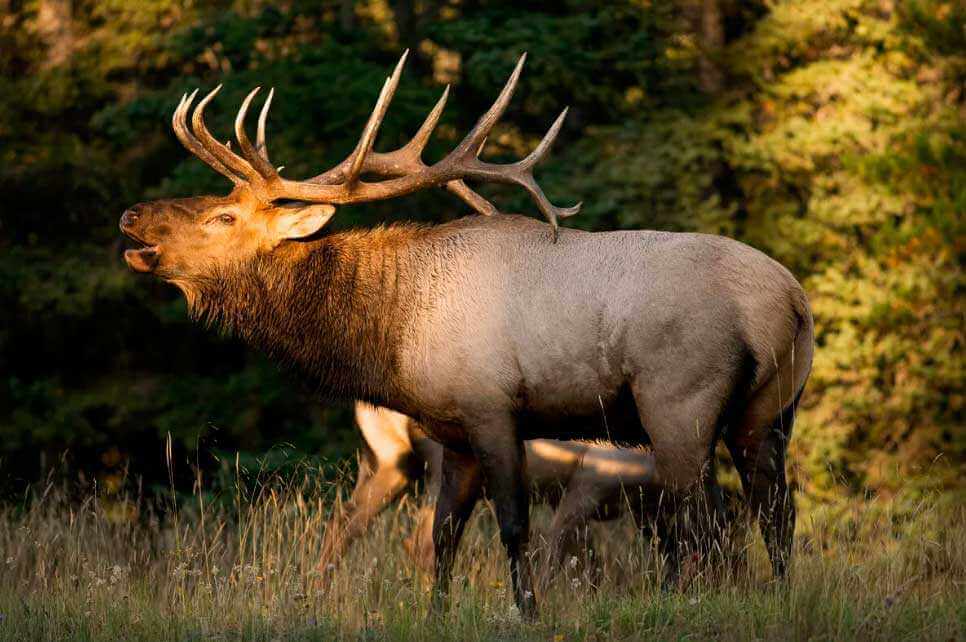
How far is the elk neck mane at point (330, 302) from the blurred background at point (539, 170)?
521cm

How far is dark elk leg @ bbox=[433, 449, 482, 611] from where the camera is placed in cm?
683

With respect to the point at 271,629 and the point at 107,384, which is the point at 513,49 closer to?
the point at 107,384

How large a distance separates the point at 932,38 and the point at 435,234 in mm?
8059

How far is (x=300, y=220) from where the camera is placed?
23.4ft

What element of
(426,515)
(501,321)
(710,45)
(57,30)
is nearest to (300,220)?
(501,321)

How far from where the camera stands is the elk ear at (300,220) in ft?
23.3

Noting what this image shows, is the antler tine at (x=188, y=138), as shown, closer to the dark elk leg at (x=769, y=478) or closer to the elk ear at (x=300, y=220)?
the elk ear at (x=300, y=220)

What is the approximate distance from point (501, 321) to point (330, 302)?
0.96 metres

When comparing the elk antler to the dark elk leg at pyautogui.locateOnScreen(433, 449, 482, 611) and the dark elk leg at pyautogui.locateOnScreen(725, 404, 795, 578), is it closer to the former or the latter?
the dark elk leg at pyautogui.locateOnScreen(433, 449, 482, 611)

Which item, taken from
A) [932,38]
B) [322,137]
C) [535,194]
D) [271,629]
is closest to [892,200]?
[932,38]

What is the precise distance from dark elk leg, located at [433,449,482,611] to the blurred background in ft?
17.8

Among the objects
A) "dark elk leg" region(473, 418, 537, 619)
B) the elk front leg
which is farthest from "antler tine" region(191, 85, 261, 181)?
the elk front leg

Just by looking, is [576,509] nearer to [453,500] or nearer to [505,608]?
[453,500]

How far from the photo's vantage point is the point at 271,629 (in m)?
5.51
